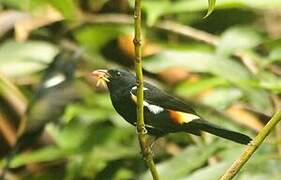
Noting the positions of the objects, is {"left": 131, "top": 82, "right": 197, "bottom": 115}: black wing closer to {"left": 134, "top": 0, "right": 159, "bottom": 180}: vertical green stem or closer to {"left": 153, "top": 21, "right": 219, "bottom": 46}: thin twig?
{"left": 134, "top": 0, "right": 159, "bottom": 180}: vertical green stem

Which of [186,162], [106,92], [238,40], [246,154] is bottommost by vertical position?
[106,92]

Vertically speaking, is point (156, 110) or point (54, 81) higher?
point (156, 110)

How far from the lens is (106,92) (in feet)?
6.06

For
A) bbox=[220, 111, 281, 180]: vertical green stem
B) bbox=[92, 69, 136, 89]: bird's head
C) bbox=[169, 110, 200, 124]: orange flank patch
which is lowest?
bbox=[220, 111, 281, 180]: vertical green stem

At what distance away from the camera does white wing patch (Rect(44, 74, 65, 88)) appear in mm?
1034

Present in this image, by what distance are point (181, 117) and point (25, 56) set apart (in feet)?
4.56

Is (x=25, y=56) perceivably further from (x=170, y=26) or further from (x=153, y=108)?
(x=153, y=108)

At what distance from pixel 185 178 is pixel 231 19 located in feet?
4.33

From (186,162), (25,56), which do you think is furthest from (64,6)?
(186,162)

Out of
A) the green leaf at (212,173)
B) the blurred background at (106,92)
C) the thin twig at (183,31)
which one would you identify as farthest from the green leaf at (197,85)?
the green leaf at (212,173)

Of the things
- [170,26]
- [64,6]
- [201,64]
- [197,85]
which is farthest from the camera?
[170,26]

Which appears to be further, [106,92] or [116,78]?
[106,92]

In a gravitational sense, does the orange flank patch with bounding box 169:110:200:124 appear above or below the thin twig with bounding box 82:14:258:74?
above

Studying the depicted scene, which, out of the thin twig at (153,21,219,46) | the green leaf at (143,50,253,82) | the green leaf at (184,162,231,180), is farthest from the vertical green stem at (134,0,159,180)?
the thin twig at (153,21,219,46)
